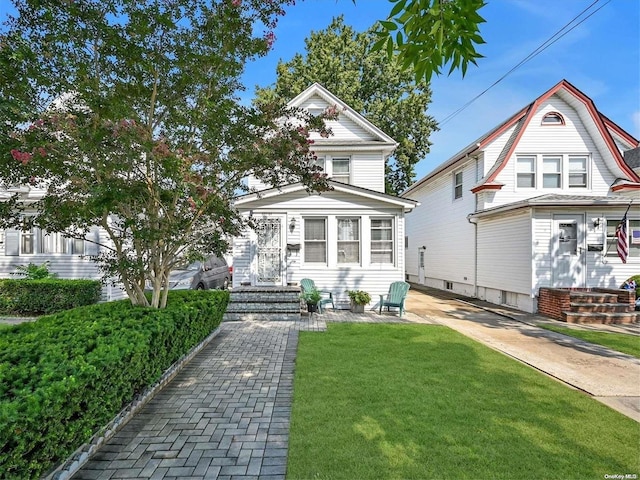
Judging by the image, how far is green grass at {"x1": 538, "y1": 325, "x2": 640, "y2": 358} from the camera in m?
7.94

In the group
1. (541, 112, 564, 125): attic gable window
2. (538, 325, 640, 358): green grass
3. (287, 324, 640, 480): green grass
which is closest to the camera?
(287, 324, 640, 480): green grass

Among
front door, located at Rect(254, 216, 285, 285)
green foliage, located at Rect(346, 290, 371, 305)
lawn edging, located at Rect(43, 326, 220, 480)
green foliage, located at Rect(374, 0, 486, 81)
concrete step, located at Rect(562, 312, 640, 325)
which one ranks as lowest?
concrete step, located at Rect(562, 312, 640, 325)

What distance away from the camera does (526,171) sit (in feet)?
48.4

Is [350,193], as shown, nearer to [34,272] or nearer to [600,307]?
[600,307]

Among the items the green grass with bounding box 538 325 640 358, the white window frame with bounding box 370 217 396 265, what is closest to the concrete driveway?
the green grass with bounding box 538 325 640 358

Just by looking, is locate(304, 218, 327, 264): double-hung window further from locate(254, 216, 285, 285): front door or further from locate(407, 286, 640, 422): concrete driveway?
locate(407, 286, 640, 422): concrete driveway

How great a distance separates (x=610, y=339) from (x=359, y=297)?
6853 mm

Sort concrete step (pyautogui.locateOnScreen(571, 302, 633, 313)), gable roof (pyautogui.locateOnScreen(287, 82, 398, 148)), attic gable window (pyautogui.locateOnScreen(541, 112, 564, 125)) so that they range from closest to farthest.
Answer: concrete step (pyautogui.locateOnScreen(571, 302, 633, 313))
gable roof (pyautogui.locateOnScreen(287, 82, 398, 148))
attic gable window (pyautogui.locateOnScreen(541, 112, 564, 125))

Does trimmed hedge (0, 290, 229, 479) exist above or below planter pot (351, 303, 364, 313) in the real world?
above

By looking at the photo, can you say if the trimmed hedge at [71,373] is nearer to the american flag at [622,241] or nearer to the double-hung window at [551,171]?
the american flag at [622,241]

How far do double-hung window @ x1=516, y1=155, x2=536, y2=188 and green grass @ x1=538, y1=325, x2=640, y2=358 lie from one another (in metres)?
6.96

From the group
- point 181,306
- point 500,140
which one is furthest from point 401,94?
point 181,306

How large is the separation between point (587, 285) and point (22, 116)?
16.1m

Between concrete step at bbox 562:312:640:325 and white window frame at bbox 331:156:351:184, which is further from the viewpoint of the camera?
white window frame at bbox 331:156:351:184
